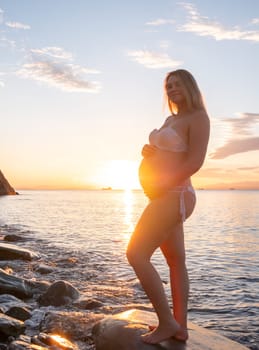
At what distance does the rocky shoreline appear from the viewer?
6.56 metres

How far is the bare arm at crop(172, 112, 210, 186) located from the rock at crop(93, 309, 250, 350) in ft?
6.84

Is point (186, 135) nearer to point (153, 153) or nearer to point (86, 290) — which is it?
point (153, 153)

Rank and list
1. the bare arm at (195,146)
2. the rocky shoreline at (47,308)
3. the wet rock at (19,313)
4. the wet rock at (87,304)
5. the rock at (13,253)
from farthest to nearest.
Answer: the rock at (13,253), the wet rock at (87,304), the wet rock at (19,313), the rocky shoreline at (47,308), the bare arm at (195,146)

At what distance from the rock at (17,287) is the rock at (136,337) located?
12.1 ft

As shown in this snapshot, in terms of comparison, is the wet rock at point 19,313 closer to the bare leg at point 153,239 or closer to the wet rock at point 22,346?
the wet rock at point 22,346

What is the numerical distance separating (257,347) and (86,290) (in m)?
5.38

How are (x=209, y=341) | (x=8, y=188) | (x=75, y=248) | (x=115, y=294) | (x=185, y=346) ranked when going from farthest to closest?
1. (x=8, y=188)
2. (x=75, y=248)
3. (x=115, y=294)
4. (x=209, y=341)
5. (x=185, y=346)

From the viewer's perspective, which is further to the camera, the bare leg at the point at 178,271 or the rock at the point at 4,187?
the rock at the point at 4,187

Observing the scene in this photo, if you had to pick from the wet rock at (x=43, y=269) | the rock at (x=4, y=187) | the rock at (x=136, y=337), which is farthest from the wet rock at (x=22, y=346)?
the rock at (x=4, y=187)

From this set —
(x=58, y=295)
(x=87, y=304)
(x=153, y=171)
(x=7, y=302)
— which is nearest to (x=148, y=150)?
(x=153, y=171)

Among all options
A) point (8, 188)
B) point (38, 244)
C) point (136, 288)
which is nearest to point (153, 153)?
point (136, 288)

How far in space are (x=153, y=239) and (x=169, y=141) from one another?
1.13m

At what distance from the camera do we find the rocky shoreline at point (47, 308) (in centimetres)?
656

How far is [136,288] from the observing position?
12.2m
